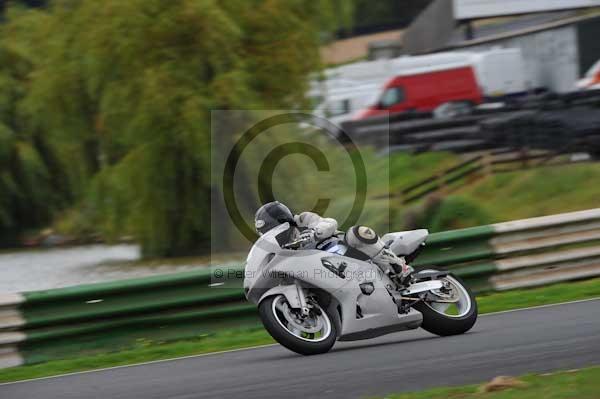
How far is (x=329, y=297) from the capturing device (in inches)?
329

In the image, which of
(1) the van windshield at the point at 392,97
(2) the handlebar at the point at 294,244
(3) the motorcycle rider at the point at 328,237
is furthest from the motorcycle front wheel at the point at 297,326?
(1) the van windshield at the point at 392,97

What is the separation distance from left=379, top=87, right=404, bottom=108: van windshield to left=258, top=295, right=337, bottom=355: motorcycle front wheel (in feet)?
75.5

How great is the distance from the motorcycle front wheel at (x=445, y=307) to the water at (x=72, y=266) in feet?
44.9

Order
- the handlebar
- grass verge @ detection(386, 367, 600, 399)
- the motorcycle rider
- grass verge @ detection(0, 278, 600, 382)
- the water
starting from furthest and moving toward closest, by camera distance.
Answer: the water < grass verge @ detection(0, 278, 600, 382) < the motorcycle rider < the handlebar < grass verge @ detection(386, 367, 600, 399)

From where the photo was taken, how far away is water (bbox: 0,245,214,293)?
75.8ft

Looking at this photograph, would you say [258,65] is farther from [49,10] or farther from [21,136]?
[21,136]

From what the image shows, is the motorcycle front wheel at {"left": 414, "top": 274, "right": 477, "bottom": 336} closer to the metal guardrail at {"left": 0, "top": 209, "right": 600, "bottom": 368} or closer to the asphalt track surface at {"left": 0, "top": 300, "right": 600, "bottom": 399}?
the asphalt track surface at {"left": 0, "top": 300, "right": 600, "bottom": 399}

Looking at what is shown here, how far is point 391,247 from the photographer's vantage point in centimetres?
878

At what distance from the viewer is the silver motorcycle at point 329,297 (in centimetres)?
810

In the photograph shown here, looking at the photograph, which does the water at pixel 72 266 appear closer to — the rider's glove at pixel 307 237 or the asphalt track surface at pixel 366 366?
the asphalt track surface at pixel 366 366

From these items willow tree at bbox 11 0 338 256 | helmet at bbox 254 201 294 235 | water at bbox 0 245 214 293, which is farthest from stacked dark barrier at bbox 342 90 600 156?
helmet at bbox 254 201 294 235

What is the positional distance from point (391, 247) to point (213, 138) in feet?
44.7

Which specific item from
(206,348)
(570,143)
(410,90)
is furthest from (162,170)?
(206,348)

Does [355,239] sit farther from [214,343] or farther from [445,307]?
[214,343]
